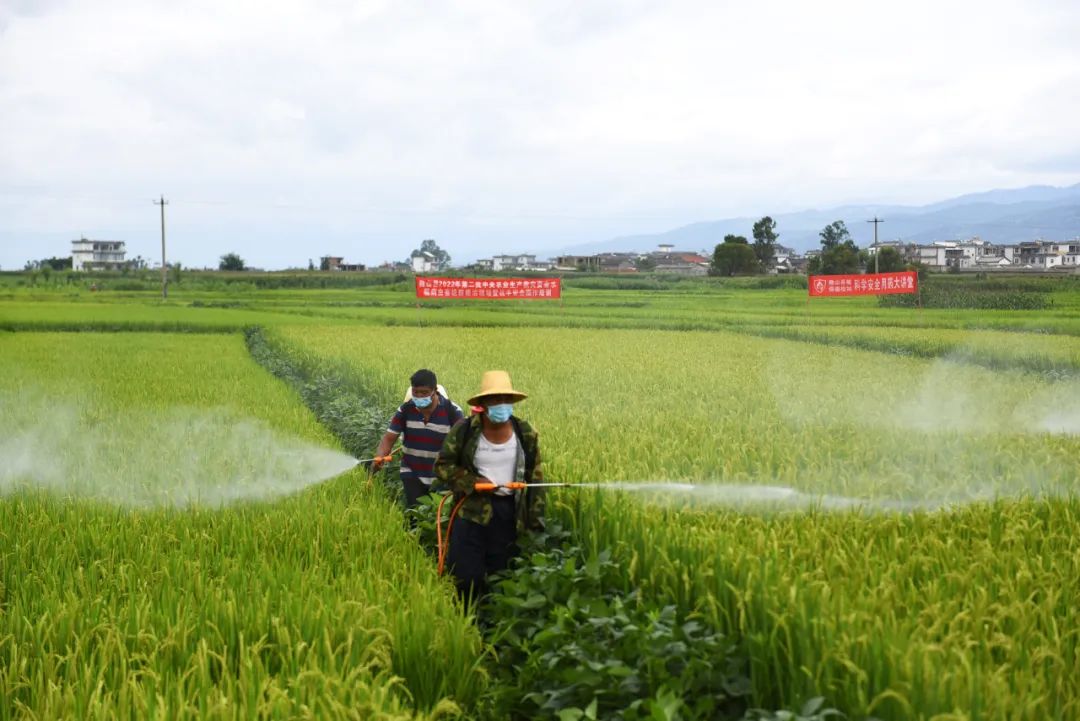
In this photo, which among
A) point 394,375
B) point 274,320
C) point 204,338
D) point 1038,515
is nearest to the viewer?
point 1038,515

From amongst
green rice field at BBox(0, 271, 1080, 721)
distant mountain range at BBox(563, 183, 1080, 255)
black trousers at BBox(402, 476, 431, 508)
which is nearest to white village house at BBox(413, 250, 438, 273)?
A: distant mountain range at BBox(563, 183, 1080, 255)

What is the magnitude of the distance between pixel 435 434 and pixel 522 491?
1.36 m

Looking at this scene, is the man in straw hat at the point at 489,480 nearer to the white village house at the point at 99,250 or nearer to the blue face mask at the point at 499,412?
the blue face mask at the point at 499,412

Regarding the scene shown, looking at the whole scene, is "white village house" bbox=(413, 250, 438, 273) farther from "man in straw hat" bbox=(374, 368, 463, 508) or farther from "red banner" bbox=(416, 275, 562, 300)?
"man in straw hat" bbox=(374, 368, 463, 508)

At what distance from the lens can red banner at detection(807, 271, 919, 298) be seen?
3250 cm

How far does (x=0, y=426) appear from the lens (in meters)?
11.0

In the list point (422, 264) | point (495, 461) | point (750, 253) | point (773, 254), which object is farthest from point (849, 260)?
point (495, 461)

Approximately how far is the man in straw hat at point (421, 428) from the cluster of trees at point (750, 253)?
137 ft

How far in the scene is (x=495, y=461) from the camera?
5.56 metres

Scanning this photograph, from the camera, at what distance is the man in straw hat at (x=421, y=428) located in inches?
263

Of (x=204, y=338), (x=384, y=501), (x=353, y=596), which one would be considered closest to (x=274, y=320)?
(x=204, y=338)

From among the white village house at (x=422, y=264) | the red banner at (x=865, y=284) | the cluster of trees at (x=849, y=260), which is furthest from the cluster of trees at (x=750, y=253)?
the white village house at (x=422, y=264)

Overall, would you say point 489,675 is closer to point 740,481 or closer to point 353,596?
point 353,596

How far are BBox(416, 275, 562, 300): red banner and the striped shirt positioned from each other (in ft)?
94.8
